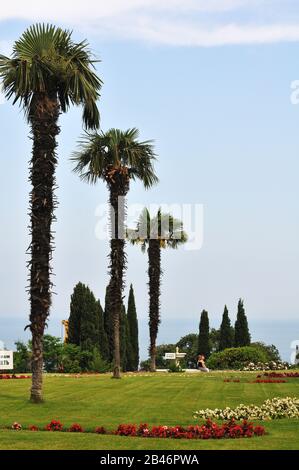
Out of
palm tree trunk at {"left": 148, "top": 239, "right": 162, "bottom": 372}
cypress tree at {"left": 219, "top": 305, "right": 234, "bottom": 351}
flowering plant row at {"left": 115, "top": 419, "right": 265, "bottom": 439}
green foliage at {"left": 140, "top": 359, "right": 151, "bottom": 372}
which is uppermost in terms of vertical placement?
palm tree trunk at {"left": 148, "top": 239, "right": 162, "bottom": 372}

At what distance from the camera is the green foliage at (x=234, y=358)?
48.8m

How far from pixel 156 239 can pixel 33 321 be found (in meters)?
26.8

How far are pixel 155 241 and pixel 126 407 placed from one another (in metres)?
28.1

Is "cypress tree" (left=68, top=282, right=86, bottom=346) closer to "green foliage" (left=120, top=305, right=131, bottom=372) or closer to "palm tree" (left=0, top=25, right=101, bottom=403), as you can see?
"green foliage" (left=120, top=305, right=131, bottom=372)

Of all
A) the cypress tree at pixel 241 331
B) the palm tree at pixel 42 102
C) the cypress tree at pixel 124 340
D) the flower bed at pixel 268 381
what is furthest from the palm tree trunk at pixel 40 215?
the cypress tree at pixel 241 331

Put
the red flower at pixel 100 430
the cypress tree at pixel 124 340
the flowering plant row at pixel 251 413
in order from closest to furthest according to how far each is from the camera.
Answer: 1. the red flower at pixel 100 430
2. the flowering plant row at pixel 251 413
3. the cypress tree at pixel 124 340

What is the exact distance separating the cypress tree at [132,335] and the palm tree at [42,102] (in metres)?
33.8

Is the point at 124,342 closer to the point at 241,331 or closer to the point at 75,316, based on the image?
the point at 75,316

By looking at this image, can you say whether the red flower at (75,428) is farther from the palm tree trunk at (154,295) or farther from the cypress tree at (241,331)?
the cypress tree at (241,331)

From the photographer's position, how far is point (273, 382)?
29484mm

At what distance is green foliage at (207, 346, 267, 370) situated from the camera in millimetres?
48812

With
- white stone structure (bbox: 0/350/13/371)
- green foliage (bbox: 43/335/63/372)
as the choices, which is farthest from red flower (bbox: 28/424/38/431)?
green foliage (bbox: 43/335/63/372)

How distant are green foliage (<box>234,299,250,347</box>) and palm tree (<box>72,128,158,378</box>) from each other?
90.1 ft
